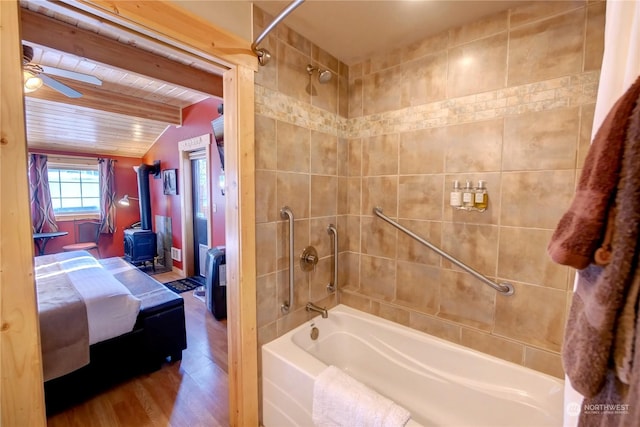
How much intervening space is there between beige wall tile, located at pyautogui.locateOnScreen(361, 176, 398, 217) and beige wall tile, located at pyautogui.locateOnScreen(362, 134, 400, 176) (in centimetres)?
5

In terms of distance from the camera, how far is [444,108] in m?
1.65

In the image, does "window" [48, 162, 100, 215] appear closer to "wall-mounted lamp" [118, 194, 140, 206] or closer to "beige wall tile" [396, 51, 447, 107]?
"wall-mounted lamp" [118, 194, 140, 206]

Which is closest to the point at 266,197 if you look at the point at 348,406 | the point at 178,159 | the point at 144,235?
the point at 348,406

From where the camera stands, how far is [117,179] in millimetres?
5246

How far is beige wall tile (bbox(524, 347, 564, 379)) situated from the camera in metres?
1.33

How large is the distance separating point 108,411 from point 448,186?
2624mm

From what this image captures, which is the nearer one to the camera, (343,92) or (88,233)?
(343,92)

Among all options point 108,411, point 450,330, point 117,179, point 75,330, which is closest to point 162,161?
point 117,179

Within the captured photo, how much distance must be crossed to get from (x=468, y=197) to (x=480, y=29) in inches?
37.4

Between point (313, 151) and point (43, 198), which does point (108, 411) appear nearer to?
point (313, 151)

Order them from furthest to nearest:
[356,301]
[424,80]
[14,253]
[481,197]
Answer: [356,301], [424,80], [481,197], [14,253]

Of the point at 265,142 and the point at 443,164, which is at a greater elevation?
the point at 265,142

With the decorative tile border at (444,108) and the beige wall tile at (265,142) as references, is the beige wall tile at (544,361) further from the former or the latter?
the beige wall tile at (265,142)

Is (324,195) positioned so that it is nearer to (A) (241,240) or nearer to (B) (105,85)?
(A) (241,240)
